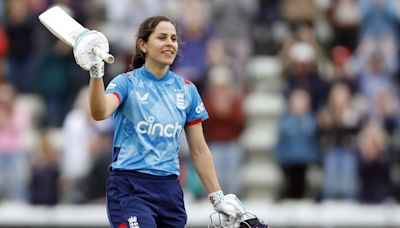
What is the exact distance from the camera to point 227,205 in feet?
26.1

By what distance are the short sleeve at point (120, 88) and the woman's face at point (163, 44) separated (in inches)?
10.8

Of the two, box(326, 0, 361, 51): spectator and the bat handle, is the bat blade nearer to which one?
the bat handle

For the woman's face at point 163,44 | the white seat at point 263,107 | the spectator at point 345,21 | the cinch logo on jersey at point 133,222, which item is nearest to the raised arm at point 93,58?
the woman's face at point 163,44

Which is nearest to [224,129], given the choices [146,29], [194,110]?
[194,110]

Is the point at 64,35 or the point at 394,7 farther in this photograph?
the point at 394,7

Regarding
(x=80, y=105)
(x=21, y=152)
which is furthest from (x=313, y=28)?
(x=21, y=152)

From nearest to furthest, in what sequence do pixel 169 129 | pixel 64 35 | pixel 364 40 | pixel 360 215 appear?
1. pixel 64 35
2. pixel 169 129
3. pixel 360 215
4. pixel 364 40

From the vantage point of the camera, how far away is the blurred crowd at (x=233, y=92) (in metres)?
14.3

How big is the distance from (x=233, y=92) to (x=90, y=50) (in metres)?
8.07

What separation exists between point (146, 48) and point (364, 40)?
838 cm

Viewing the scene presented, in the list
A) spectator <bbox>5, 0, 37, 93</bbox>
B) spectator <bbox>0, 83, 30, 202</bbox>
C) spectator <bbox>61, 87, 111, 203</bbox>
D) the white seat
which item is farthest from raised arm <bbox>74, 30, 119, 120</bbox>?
spectator <bbox>5, 0, 37, 93</bbox>

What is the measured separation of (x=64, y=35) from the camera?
719 cm

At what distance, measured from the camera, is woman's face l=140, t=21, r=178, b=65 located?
7742 mm

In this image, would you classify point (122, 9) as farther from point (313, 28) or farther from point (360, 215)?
point (360, 215)
